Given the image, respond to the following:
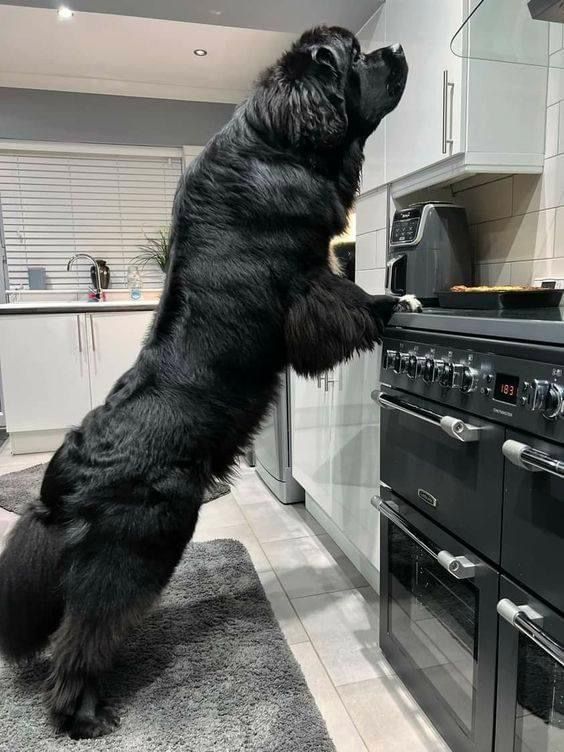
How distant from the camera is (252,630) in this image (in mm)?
1710

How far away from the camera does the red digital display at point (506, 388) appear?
0.90 m

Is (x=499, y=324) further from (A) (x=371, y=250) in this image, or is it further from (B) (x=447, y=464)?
(A) (x=371, y=250)

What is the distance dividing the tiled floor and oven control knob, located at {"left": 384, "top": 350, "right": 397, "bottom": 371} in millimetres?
893

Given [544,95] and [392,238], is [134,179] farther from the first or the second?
[544,95]

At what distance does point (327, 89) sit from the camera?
1.27 meters

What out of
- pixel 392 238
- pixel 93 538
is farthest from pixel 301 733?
pixel 392 238

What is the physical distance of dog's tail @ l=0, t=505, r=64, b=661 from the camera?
125 centimetres

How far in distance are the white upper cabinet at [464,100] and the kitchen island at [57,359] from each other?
8.43 feet

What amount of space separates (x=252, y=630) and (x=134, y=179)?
151 inches

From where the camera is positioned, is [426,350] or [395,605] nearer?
[426,350]

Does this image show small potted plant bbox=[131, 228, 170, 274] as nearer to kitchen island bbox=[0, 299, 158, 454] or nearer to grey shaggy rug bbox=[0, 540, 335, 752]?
kitchen island bbox=[0, 299, 158, 454]

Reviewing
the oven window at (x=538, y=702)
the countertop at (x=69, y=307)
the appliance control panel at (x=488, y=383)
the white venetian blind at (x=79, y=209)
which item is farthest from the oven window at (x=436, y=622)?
the white venetian blind at (x=79, y=209)

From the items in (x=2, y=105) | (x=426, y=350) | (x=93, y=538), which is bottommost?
(x=93, y=538)

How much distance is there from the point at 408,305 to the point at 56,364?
3.02m
